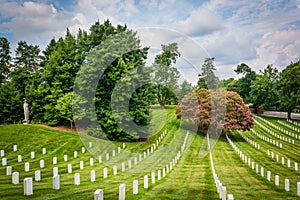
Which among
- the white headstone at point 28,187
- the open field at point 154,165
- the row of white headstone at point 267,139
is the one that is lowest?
the row of white headstone at point 267,139

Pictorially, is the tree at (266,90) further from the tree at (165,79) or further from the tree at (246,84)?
the tree at (165,79)

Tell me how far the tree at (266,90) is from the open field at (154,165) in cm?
2169

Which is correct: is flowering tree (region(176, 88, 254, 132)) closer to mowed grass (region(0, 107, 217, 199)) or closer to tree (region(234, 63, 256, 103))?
mowed grass (region(0, 107, 217, 199))

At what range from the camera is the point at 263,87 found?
207 feet

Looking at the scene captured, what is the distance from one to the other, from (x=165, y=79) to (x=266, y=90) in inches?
1333

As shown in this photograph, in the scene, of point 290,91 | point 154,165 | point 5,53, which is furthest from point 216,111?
point 5,53

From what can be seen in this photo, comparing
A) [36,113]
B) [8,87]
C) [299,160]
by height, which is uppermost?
[8,87]

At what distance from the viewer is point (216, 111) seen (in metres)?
40.1

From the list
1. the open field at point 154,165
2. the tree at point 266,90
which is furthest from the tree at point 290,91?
the open field at point 154,165

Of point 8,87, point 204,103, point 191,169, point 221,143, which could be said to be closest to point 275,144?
point 221,143

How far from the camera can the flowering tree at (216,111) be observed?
3906 cm

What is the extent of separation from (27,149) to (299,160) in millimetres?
22910

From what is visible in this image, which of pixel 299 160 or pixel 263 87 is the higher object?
pixel 263 87

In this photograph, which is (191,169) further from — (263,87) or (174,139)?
(263,87)
